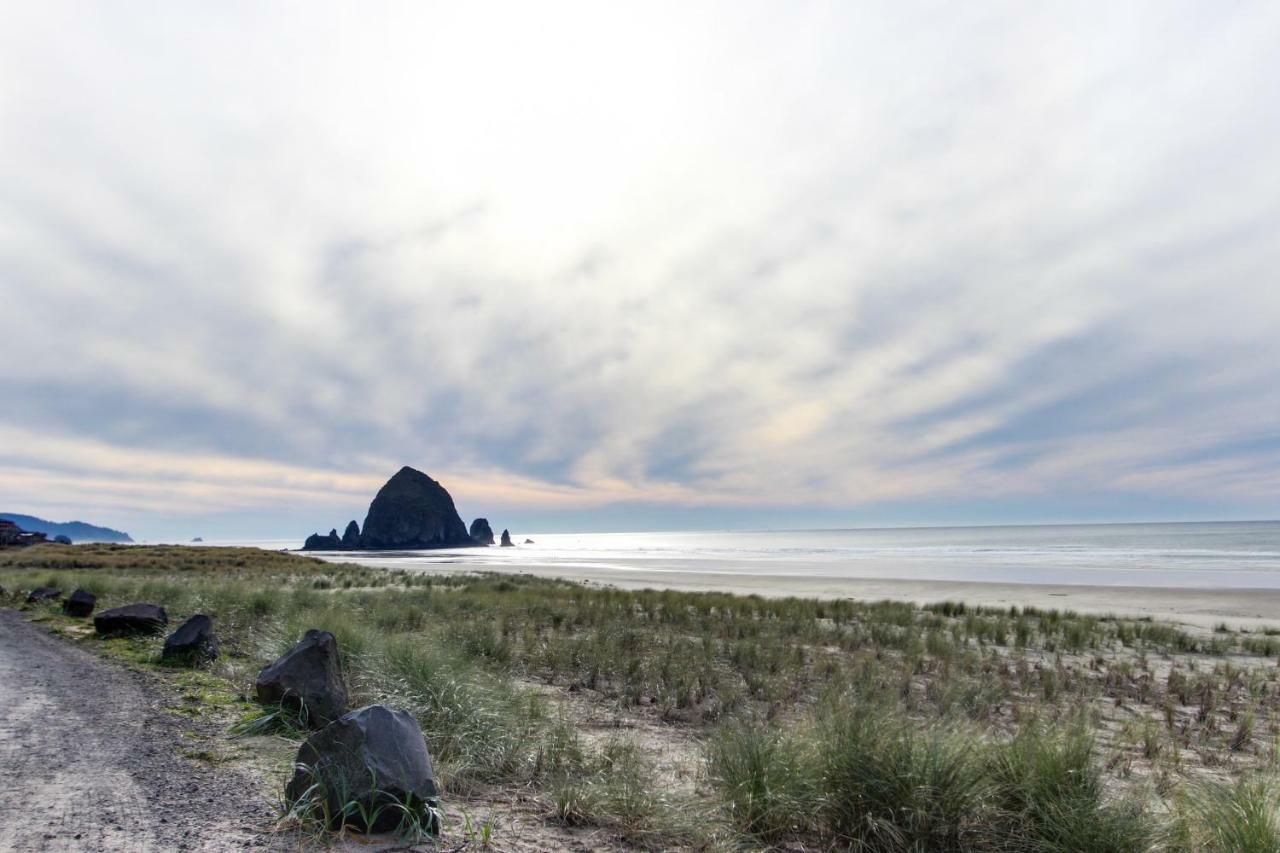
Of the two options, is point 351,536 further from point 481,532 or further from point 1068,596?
point 1068,596

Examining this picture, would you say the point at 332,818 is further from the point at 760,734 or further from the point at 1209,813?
the point at 1209,813

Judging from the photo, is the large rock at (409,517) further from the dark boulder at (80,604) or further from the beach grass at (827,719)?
the beach grass at (827,719)

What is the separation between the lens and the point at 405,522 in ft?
534

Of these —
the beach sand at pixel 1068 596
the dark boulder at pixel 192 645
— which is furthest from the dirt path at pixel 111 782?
the beach sand at pixel 1068 596

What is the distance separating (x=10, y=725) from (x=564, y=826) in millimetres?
6136

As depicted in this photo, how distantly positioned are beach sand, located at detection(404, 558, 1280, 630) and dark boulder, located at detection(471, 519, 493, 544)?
6123 inches

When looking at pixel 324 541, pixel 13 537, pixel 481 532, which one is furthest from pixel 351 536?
pixel 13 537

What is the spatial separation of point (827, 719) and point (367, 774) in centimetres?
370

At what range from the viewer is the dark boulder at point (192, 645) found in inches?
402

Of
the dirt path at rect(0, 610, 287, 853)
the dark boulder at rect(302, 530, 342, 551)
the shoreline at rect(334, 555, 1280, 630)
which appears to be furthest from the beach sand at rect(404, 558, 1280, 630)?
the dark boulder at rect(302, 530, 342, 551)

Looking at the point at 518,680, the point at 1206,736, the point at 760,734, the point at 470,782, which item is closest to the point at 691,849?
the point at 760,734

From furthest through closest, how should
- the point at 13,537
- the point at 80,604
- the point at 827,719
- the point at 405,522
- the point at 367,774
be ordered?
1. the point at 405,522
2. the point at 13,537
3. the point at 80,604
4. the point at 827,719
5. the point at 367,774

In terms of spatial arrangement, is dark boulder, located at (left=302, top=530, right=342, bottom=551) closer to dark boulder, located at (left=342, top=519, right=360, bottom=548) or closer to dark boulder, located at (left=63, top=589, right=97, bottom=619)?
dark boulder, located at (left=342, top=519, right=360, bottom=548)

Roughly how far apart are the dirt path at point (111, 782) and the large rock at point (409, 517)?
161896mm
